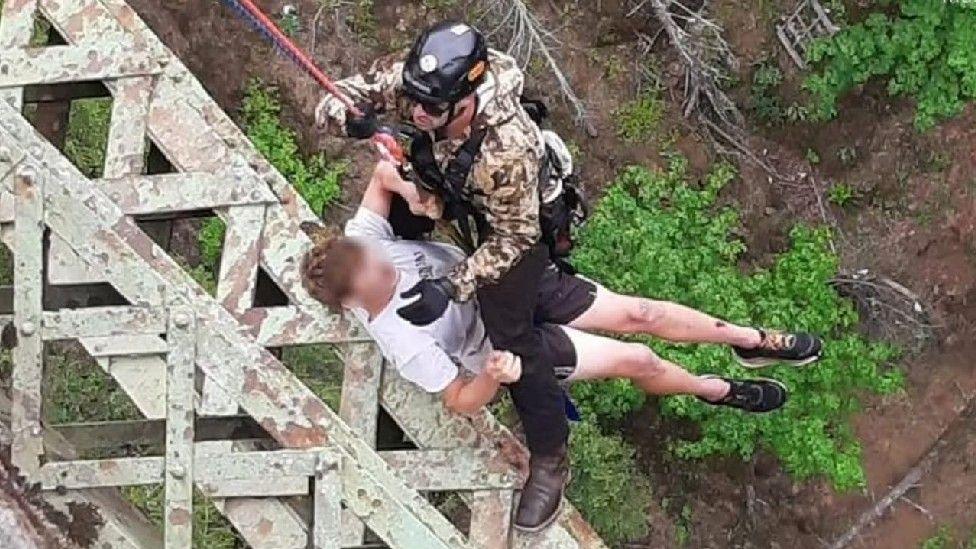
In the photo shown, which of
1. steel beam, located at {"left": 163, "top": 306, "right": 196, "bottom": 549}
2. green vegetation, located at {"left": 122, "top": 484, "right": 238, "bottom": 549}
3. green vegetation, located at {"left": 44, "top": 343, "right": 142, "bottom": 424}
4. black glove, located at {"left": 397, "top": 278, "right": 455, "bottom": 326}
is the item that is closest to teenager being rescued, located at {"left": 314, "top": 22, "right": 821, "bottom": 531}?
black glove, located at {"left": 397, "top": 278, "right": 455, "bottom": 326}

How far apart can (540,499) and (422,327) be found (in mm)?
707

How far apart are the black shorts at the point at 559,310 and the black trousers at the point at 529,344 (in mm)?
100

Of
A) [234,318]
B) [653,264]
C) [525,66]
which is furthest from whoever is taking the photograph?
[525,66]

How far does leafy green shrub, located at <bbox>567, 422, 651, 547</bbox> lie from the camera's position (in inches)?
246

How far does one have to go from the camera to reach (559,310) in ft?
14.8

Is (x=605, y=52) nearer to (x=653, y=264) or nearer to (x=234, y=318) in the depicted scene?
(x=653, y=264)

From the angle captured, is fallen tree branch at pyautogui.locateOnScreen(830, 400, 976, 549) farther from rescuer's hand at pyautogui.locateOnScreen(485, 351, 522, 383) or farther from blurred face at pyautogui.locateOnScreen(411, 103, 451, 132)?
blurred face at pyautogui.locateOnScreen(411, 103, 451, 132)

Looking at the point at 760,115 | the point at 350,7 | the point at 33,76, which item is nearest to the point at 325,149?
the point at 350,7

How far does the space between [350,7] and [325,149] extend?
86 cm

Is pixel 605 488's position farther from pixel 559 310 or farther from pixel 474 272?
pixel 474 272

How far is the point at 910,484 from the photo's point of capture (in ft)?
24.1

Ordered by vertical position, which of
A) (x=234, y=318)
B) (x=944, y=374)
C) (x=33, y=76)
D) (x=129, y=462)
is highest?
(x=33, y=76)

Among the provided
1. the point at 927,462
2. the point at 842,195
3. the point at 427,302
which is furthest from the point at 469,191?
the point at 927,462

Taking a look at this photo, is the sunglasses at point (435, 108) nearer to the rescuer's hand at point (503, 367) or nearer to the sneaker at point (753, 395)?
the rescuer's hand at point (503, 367)
